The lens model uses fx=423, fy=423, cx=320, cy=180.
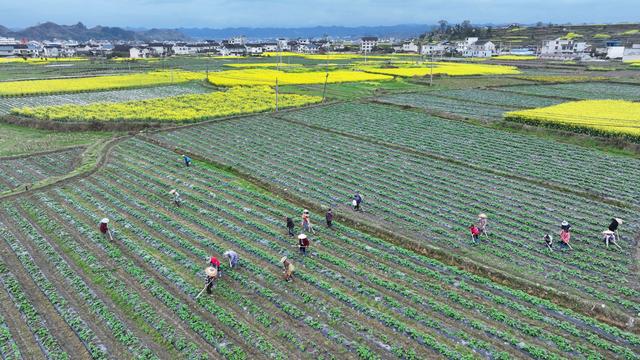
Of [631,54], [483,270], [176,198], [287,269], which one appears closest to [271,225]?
[287,269]

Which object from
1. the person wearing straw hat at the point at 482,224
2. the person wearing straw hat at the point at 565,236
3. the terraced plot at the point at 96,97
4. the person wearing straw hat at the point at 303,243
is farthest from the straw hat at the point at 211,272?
the terraced plot at the point at 96,97

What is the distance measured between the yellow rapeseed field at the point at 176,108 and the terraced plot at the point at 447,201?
6.56 meters

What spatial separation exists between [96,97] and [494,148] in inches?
1913

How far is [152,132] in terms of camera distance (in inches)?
1412

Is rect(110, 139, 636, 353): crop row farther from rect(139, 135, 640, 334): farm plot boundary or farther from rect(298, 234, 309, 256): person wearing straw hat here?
rect(139, 135, 640, 334): farm plot boundary

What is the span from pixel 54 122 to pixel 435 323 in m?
39.7

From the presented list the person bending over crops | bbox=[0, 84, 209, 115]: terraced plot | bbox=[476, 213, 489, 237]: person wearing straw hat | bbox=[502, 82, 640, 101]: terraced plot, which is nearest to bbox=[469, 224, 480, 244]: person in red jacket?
bbox=[476, 213, 489, 237]: person wearing straw hat

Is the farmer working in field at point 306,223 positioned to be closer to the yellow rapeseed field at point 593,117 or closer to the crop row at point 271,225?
the crop row at point 271,225

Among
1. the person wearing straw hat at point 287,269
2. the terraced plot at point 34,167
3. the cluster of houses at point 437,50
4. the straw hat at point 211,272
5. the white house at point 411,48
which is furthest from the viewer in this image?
the white house at point 411,48

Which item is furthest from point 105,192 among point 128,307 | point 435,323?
point 435,323

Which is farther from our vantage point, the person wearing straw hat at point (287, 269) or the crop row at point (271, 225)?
the person wearing straw hat at point (287, 269)

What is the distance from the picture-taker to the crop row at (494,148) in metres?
25.1

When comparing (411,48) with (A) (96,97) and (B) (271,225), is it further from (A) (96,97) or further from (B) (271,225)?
(B) (271,225)

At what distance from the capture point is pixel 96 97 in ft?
179
